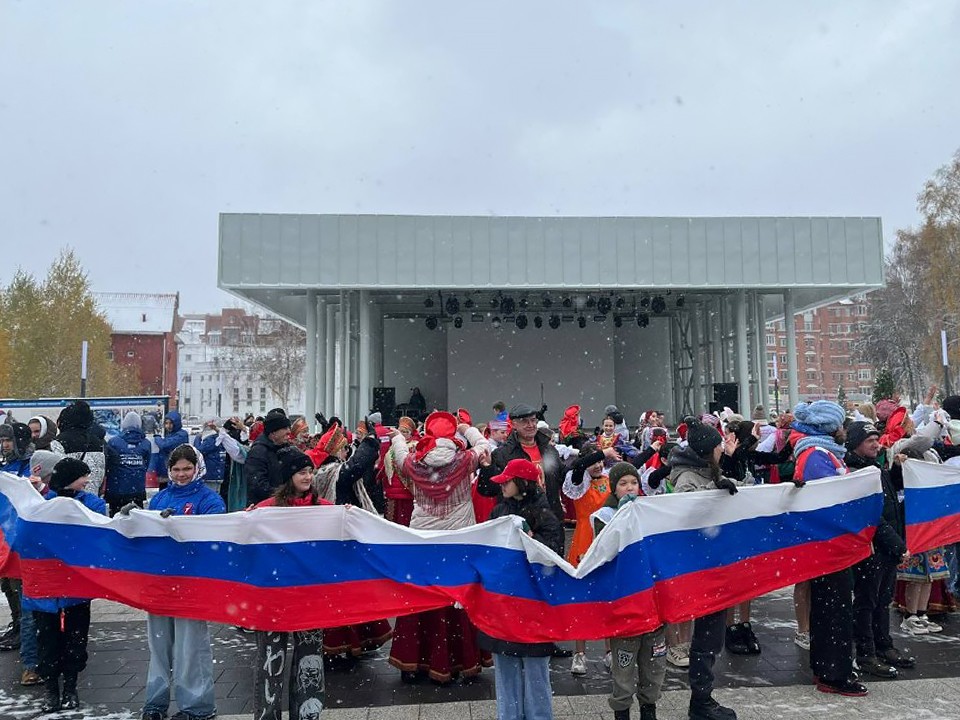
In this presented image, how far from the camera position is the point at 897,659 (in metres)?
5.02

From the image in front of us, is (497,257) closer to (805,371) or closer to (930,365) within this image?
(930,365)

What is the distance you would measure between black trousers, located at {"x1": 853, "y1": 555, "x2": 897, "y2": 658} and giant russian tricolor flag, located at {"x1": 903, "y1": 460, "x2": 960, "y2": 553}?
0.58 meters

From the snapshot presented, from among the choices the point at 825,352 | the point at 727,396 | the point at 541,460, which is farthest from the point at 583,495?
the point at 825,352

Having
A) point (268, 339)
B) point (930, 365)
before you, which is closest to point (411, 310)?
point (930, 365)

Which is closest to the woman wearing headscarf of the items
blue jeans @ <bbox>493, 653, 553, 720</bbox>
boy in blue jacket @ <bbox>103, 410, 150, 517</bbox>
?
blue jeans @ <bbox>493, 653, 553, 720</bbox>

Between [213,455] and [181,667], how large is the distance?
5109mm

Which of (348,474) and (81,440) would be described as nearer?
(348,474)

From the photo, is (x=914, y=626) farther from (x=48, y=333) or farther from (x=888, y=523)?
(x=48, y=333)

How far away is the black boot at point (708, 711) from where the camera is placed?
408 centimetres

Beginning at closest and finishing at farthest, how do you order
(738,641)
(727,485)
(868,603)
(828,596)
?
1. (727,485)
2. (828,596)
3. (868,603)
4. (738,641)

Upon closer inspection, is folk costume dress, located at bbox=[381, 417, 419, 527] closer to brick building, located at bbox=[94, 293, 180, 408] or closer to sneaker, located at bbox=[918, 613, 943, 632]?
sneaker, located at bbox=[918, 613, 943, 632]

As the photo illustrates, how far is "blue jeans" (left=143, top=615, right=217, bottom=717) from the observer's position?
4219 mm

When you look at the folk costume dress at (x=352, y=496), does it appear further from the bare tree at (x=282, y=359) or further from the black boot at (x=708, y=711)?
the bare tree at (x=282, y=359)

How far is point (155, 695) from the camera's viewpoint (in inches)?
168
